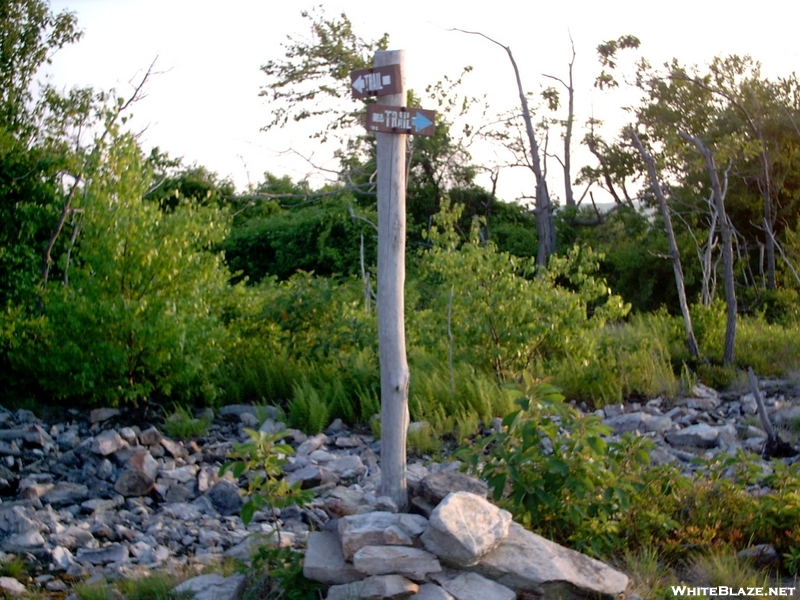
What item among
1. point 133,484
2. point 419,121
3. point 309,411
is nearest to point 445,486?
point 419,121

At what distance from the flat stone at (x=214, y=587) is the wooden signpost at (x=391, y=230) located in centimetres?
98

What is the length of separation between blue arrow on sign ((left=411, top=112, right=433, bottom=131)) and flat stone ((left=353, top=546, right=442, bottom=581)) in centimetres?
→ 234

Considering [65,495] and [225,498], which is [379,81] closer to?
[225,498]

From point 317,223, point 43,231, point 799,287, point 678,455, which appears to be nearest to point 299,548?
point 678,455

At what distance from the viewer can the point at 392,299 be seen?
16.2ft

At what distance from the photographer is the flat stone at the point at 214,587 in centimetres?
424

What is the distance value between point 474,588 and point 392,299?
1731 millimetres

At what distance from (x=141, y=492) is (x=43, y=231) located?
5.79 m

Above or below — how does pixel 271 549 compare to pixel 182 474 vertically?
above

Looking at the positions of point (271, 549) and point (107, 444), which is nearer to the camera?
point (271, 549)

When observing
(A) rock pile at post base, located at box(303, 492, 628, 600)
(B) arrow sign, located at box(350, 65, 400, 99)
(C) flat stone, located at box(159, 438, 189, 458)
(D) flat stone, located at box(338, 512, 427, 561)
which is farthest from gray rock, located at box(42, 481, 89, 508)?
(B) arrow sign, located at box(350, 65, 400, 99)

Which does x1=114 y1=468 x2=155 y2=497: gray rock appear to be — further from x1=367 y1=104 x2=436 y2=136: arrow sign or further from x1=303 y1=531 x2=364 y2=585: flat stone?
x1=367 y1=104 x2=436 y2=136: arrow sign

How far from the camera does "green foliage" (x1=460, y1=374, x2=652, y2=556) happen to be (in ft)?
14.6

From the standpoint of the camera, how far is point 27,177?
11.1 m
